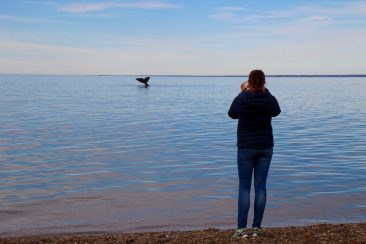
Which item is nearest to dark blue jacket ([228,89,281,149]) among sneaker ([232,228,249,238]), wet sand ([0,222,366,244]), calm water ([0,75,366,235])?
sneaker ([232,228,249,238])

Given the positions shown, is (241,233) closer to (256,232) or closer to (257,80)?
(256,232)

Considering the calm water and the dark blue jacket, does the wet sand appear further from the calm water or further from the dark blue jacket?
the calm water

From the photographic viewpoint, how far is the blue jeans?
8344mm

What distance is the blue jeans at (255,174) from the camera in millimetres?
8344

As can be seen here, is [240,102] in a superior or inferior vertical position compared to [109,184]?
superior

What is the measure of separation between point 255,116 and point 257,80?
1.88 feet

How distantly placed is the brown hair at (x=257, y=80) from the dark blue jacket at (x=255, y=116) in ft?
0.28

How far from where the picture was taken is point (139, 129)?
32906 millimetres

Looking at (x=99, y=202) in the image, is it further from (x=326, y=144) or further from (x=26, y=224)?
(x=326, y=144)

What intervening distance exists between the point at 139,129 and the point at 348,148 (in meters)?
13.9

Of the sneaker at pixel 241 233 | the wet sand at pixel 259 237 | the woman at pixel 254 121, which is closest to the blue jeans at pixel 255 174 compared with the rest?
the woman at pixel 254 121

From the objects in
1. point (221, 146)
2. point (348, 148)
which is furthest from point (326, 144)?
point (221, 146)

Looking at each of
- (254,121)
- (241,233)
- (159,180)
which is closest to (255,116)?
(254,121)

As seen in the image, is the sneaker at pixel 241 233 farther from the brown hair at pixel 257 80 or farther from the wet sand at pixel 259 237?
the brown hair at pixel 257 80
